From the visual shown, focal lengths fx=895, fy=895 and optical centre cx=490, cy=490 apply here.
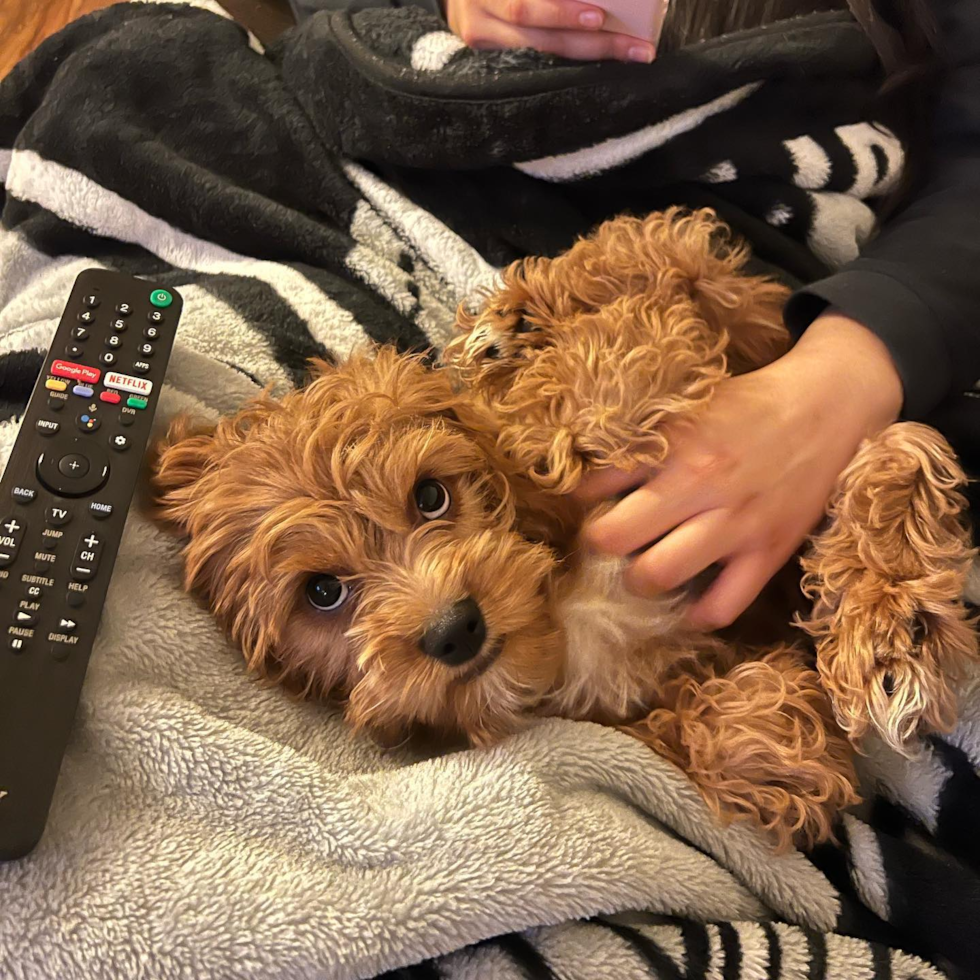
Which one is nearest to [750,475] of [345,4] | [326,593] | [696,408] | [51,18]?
[696,408]

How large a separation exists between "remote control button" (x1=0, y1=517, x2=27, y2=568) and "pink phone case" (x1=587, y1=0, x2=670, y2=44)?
3.42 feet

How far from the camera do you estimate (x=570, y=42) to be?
1.40m

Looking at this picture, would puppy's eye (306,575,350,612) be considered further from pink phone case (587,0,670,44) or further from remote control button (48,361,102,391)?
pink phone case (587,0,670,44)

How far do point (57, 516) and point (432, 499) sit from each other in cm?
44

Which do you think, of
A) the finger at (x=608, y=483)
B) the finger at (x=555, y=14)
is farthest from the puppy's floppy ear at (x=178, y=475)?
the finger at (x=555, y=14)

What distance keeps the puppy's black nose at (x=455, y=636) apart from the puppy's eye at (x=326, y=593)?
158 millimetres

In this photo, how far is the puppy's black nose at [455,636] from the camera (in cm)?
100

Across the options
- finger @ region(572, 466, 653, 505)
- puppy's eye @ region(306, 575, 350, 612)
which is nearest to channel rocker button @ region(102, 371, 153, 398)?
puppy's eye @ region(306, 575, 350, 612)

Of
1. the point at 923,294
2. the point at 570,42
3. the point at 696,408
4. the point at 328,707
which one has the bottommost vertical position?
the point at 328,707

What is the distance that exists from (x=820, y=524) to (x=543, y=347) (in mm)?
465

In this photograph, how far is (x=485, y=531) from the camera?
1.10 meters

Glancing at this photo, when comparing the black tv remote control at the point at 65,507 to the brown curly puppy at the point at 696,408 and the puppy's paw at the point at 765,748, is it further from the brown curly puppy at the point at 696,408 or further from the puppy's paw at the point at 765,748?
the puppy's paw at the point at 765,748

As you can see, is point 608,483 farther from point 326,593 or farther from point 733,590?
point 326,593

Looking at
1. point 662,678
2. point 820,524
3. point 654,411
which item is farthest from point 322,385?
point 820,524
